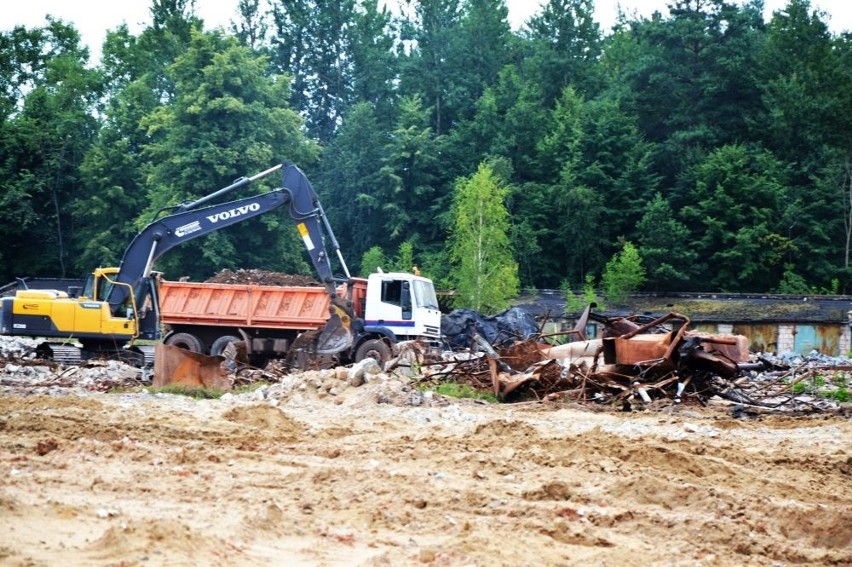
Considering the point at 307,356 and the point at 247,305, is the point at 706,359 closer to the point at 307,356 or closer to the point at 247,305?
the point at 307,356

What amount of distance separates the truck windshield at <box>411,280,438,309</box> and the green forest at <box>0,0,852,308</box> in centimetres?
2063

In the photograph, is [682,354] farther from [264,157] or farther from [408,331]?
[264,157]

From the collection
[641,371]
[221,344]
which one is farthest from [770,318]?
[641,371]

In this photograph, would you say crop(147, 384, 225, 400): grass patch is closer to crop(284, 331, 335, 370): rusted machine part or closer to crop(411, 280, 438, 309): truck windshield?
crop(284, 331, 335, 370): rusted machine part

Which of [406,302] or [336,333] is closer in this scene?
[336,333]

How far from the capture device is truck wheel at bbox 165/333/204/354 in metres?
29.5

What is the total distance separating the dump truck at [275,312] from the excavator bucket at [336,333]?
112cm

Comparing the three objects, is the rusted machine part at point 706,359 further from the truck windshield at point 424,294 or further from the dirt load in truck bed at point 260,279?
the dirt load in truck bed at point 260,279

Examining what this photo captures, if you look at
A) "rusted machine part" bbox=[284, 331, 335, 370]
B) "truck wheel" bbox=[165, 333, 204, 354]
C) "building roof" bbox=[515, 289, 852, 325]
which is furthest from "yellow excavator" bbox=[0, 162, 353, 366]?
"building roof" bbox=[515, 289, 852, 325]

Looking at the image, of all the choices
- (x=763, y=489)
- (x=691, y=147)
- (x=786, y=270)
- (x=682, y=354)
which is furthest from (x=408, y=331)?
(x=691, y=147)

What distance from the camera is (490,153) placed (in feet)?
217

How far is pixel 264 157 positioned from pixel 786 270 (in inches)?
1031

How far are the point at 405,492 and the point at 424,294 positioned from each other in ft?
64.7

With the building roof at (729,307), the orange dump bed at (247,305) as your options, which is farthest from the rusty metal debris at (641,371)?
the building roof at (729,307)
